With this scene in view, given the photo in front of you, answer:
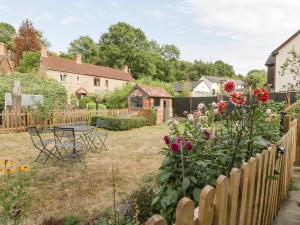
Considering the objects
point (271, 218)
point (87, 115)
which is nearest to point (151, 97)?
point (87, 115)

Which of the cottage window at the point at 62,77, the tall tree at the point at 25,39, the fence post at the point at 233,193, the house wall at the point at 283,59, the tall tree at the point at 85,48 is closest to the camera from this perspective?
the fence post at the point at 233,193

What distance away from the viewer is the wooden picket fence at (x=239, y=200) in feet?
3.33

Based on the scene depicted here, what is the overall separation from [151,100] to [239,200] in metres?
16.0

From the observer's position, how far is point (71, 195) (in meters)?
4.07

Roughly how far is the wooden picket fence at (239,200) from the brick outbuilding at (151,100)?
14.6 meters

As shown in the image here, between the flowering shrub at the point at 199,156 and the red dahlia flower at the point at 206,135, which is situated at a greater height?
the red dahlia flower at the point at 206,135

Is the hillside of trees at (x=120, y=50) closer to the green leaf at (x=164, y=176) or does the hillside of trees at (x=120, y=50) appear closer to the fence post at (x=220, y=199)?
the green leaf at (x=164, y=176)

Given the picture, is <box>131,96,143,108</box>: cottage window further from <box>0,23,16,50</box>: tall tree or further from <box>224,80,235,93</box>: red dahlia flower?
<box>0,23,16,50</box>: tall tree

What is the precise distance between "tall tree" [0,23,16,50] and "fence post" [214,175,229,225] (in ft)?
167

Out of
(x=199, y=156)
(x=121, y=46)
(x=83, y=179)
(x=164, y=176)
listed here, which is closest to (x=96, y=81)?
(x=121, y=46)

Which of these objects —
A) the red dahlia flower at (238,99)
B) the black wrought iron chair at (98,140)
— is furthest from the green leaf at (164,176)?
the black wrought iron chair at (98,140)

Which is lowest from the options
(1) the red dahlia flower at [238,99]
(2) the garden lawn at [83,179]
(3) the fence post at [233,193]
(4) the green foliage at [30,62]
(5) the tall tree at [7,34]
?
(2) the garden lawn at [83,179]

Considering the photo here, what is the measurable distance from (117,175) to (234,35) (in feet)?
50.2

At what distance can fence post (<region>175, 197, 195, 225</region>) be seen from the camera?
96 cm
